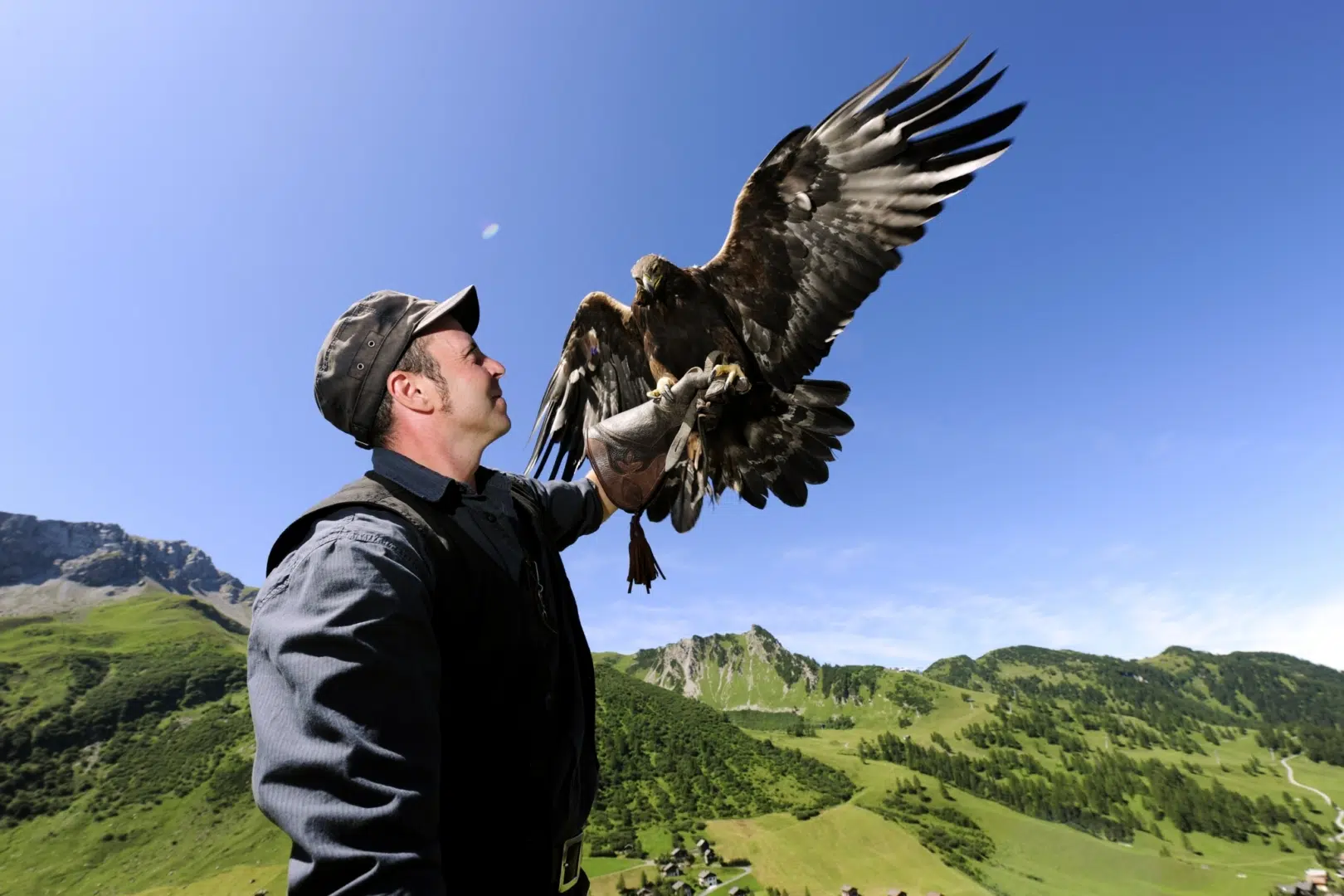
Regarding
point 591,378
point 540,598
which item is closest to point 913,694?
point 591,378

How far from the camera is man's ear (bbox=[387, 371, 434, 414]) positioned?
1940mm

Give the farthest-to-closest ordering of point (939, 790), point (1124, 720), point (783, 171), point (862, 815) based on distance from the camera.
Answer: point (1124, 720) < point (939, 790) < point (862, 815) < point (783, 171)

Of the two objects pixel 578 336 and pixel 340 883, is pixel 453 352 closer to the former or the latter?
pixel 340 883

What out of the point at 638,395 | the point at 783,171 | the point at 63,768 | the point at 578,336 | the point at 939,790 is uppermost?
the point at 783,171

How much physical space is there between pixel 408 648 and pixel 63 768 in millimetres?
159727

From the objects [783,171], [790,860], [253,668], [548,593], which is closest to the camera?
[253,668]

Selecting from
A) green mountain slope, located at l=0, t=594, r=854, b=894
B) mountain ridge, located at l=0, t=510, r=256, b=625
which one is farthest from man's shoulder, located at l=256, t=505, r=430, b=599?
mountain ridge, located at l=0, t=510, r=256, b=625

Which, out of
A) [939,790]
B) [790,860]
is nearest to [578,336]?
[790,860]

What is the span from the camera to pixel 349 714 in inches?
46.2

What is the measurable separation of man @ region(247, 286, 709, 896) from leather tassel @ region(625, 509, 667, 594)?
81 cm

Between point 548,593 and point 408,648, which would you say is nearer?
point 408,648

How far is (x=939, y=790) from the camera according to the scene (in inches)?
5212

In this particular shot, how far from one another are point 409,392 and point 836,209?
11.8 feet

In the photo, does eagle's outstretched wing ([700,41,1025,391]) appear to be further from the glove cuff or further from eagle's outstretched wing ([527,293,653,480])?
the glove cuff
